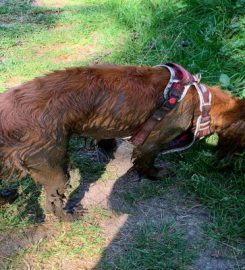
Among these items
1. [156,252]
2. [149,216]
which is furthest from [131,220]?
[156,252]

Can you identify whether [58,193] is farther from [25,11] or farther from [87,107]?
[25,11]

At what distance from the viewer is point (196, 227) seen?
126 inches

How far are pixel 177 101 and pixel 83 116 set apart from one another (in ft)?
2.33

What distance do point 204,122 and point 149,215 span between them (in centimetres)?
84

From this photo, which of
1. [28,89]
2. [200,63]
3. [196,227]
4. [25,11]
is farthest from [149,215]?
[25,11]

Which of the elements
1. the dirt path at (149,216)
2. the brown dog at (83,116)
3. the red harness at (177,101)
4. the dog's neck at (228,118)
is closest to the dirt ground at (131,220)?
the dirt path at (149,216)

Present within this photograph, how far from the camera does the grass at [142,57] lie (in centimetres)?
308

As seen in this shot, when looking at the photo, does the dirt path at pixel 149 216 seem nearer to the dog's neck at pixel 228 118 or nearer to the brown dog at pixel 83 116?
the brown dog at pixel 83 116

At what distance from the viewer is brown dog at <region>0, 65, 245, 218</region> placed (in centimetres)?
270

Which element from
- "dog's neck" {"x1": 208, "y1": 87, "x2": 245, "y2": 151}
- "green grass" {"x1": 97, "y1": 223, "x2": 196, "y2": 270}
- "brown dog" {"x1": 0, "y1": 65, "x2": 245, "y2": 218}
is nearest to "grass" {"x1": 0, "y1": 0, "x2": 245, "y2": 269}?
"green grass" {"x1": 97, "y1": 223, "x2": 196, "y2": 270}

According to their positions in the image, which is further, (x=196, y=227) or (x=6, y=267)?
(x=196, y=227)

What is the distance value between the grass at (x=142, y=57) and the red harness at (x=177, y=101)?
0.39 meters

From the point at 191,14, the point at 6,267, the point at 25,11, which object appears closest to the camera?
the point at 6,267

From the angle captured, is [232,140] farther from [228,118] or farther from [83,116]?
[83,116]
